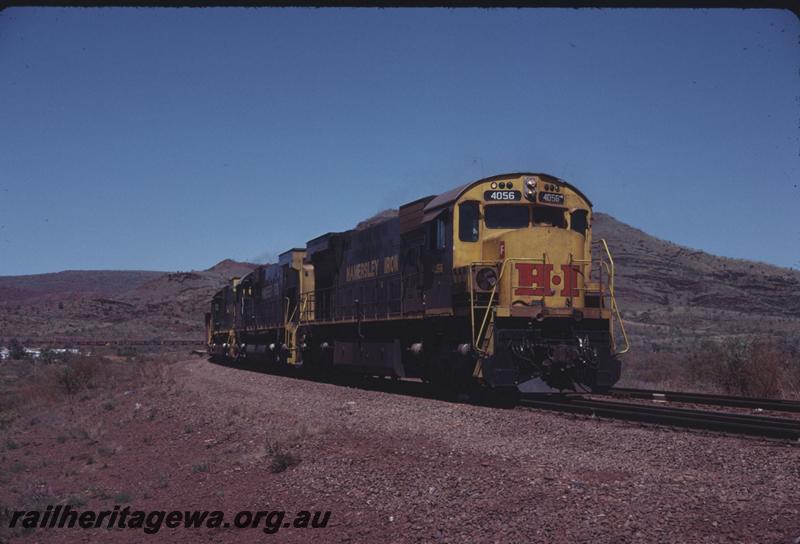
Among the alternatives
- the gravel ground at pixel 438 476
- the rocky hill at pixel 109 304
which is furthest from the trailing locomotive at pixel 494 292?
the rocky hill at pixel 109 304

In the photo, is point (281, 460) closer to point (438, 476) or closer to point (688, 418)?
point (438, 476)

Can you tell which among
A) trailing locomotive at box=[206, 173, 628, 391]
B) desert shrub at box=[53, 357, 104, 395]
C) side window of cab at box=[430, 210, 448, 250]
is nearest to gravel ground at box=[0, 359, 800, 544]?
trailing locomotive at box=[206, 173, 628, 391]

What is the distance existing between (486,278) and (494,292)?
436 mm

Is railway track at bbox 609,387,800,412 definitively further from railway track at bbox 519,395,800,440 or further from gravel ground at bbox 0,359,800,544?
gravel ground at bbox 0,359,800,544

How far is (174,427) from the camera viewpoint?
17.1 metres

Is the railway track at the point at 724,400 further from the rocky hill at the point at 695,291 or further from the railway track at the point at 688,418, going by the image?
the rocky hill at the point at 695,291

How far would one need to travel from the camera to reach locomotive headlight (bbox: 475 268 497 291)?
15383mm

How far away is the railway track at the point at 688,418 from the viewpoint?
35.7ft

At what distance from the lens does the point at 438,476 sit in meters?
8.94

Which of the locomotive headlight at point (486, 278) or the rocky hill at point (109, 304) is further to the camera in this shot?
the rocky hill at point (109, 304)

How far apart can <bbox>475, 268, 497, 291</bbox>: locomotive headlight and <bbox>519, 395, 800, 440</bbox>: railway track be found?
98.8 inches

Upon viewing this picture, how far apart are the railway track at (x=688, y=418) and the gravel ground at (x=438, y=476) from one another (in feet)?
1.59

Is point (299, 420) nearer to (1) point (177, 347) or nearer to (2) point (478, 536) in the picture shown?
Answer: (2) point (478, 536)

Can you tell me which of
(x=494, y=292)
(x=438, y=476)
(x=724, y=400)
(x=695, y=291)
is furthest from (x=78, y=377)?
(x=695, y=291)
